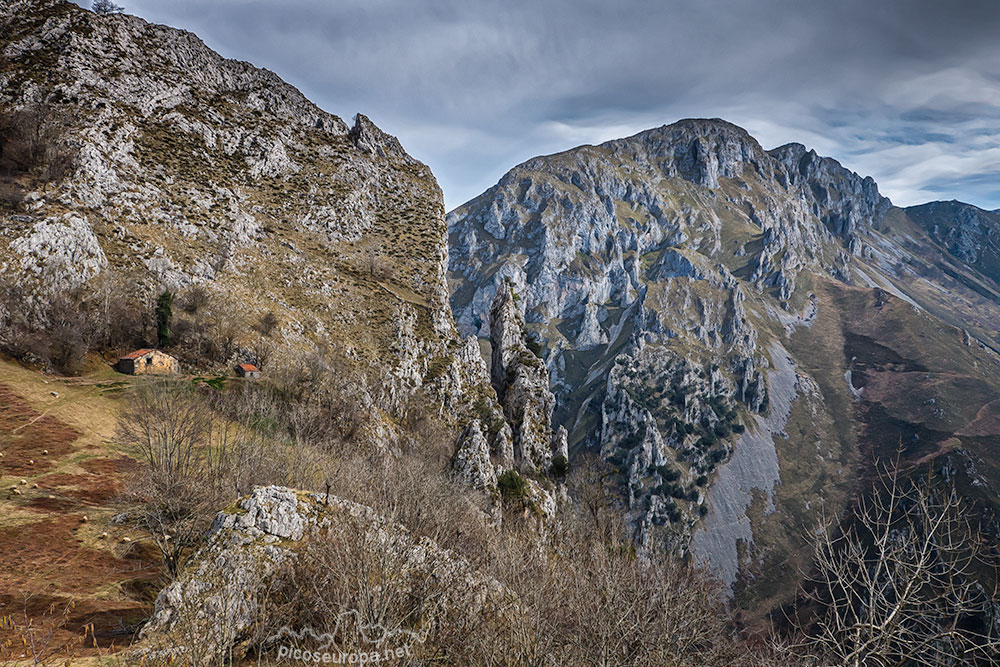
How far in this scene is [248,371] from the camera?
4434 centimetres

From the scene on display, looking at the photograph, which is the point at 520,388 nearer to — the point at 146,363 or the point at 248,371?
the point at 248,371

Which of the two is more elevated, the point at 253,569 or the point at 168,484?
the point at 168,484

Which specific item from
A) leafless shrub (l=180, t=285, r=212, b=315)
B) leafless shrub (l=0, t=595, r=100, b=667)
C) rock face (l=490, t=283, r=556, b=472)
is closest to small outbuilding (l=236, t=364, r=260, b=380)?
leafless shrub (l=180, t=285, r=212, b=315)

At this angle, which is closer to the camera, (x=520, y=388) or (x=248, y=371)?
(x=248, y=371)

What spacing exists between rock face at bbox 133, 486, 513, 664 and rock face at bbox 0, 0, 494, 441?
100 ft

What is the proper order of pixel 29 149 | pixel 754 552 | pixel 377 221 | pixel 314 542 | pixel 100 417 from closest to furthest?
pixel 314 542
pixel 100 417
pixel 29 149
pixel 377 221
pixel 754 552

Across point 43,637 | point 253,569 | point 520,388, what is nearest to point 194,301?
point 43,637

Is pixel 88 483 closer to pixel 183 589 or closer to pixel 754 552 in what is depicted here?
pixel 183 589

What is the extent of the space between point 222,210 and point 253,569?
6503 cm

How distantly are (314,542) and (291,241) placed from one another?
6403 cm

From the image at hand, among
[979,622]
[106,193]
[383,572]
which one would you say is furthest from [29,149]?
[979,622]

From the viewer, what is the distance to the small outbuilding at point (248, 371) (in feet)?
145

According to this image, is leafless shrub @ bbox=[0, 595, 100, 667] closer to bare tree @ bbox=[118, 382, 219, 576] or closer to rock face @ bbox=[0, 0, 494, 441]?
bare tree @ bbox=[118, 382, 219, 576]

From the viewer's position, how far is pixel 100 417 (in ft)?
104
